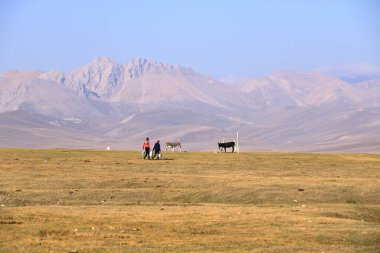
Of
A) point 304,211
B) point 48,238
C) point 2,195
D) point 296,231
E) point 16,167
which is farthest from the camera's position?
point 16,167

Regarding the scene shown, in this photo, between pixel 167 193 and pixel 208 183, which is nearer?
pixel 167 193

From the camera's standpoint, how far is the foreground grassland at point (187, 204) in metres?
30.3

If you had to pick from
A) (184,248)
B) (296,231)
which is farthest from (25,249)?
(296,231)

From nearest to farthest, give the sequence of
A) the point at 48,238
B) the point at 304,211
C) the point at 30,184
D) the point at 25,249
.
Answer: the point at 25,249, the point at 48,238, the point at 304,211, the point at 30,184

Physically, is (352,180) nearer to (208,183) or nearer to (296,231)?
(208,183)

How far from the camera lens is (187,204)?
154 ft

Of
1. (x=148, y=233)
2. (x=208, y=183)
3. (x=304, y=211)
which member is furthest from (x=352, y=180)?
(x=148, y=233)

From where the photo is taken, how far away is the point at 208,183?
57250 millimetres

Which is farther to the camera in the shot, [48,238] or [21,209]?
[21,209]

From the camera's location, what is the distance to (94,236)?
103 ft

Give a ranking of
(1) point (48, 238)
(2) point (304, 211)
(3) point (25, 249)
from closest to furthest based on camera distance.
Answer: (3) point (25, 249), (1) point (48, 238), (2) point (304, 211)

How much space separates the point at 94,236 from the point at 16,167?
38.7 meters

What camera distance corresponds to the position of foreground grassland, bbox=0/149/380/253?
30.3 metres

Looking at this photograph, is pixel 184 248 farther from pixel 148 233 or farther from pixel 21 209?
pixel 21 209
